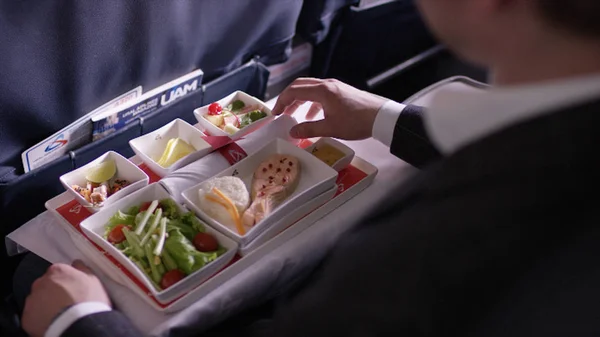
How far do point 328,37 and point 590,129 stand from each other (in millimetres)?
1371

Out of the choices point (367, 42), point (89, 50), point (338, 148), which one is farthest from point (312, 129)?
point (367, 42)

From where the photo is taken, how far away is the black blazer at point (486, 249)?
422 millimetres

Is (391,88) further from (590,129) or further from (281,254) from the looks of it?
(590,129)

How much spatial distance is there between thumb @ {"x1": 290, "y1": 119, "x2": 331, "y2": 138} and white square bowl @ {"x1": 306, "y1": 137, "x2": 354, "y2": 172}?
0.04ft

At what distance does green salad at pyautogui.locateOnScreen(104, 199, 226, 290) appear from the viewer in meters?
0.77

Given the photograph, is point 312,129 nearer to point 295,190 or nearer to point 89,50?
point 295,190

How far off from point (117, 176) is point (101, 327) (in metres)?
0.33

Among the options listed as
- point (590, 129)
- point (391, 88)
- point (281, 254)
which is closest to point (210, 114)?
point (281, 254)

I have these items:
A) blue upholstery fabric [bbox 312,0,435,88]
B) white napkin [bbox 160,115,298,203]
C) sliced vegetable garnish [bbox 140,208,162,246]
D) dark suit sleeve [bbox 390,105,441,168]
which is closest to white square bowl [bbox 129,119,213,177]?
white napkin [bbox 160,115,298,203]

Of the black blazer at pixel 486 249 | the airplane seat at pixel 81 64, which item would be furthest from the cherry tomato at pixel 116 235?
the black blazer at pixel 486 249

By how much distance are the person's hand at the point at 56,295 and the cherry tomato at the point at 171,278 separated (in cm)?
8

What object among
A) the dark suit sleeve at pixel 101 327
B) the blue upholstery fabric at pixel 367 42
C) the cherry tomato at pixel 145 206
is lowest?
the blue upholstery fabric at pixel 367 42

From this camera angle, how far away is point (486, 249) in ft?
1.46

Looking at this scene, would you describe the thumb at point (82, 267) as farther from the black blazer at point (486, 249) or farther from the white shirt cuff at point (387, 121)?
the white shirt cuff at point (387, 121)
